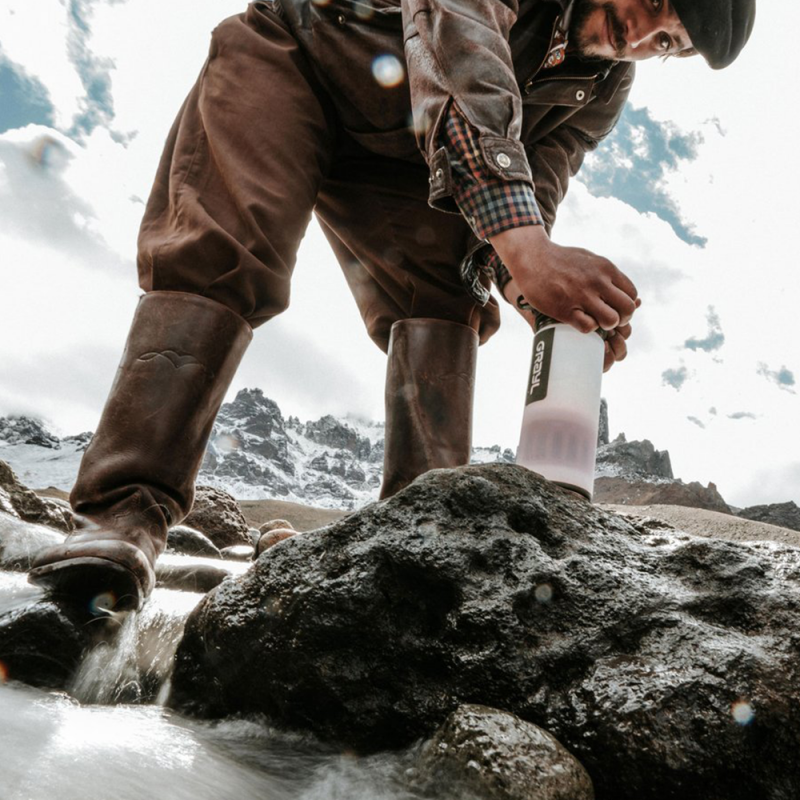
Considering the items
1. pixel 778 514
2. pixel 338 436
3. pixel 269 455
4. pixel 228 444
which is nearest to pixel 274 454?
pixel 269 455

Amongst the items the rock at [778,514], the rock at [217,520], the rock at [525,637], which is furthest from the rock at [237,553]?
the rock at [778,514]

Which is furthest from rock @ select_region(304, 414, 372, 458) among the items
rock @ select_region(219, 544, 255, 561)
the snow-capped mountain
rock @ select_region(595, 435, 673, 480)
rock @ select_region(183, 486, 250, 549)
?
rock @ select_region(219, 544, 255, 561)

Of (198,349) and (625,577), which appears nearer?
(625,577)

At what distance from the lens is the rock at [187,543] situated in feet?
17.2

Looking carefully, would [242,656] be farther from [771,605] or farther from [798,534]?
[798,534]

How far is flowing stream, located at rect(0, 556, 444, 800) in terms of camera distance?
1.07 metres

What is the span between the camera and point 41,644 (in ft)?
5.53

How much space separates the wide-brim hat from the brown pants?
1.08m

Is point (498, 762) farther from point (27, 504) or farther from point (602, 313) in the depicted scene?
point (27, 504)

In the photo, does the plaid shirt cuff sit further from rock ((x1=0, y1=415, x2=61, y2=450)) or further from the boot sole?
rock ((x1=0, y1=415, x2=61, y2=450))

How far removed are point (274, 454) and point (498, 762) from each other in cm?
16332

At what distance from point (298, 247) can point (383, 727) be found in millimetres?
1679

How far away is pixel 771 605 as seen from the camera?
150cm

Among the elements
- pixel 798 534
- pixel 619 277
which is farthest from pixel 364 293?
pixel 798 534
